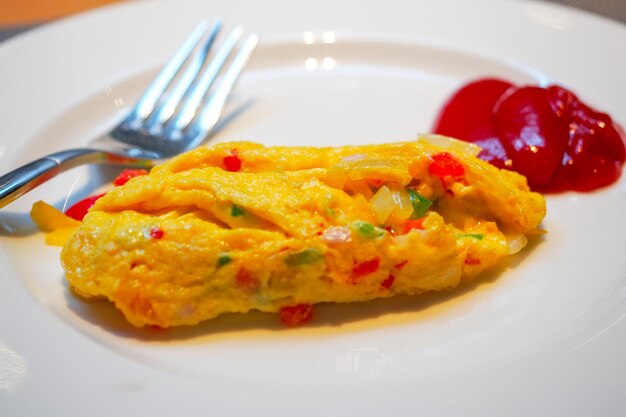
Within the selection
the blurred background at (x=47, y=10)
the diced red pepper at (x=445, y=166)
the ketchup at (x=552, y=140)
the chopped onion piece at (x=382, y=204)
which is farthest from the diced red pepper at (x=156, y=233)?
the blurred background at (x=47, y=10)

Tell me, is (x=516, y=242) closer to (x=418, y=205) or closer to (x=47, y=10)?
(x=418, y=205)

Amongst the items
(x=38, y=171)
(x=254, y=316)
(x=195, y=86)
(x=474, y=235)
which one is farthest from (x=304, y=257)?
(x=195, y=86)

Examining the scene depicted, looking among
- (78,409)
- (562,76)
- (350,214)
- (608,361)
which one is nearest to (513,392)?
(608,361)

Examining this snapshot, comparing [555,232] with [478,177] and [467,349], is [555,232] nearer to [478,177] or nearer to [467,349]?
[478,177]

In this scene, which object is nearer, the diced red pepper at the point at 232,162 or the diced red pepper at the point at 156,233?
the diced red pepper at the point at 156,233

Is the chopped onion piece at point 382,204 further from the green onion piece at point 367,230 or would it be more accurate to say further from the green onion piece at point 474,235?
the green onion piece at point 474,235
